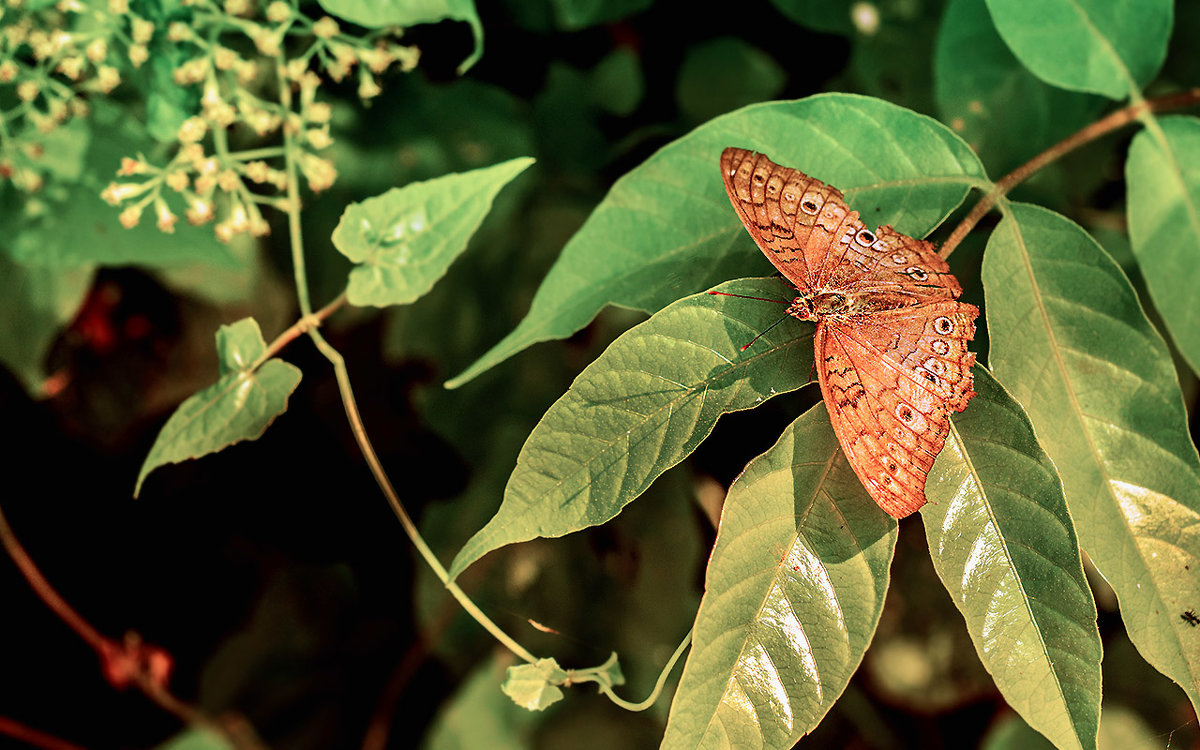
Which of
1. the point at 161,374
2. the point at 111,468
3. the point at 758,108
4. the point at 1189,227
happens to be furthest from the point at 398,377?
the point at 1189,227

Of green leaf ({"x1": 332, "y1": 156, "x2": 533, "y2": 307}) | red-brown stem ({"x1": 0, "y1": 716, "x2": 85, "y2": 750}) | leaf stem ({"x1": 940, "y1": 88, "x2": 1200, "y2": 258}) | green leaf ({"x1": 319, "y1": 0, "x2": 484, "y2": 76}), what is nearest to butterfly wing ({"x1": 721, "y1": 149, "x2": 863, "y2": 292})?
leaf stem ({"x1": 940, "y1": 88, "x2": 1200, "y2": 258})

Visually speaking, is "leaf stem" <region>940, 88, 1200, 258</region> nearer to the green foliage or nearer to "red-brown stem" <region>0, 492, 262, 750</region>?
the green foliage

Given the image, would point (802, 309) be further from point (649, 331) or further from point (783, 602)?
point (783, 602)

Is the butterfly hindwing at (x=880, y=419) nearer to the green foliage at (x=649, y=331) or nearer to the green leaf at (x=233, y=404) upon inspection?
the green foliage at (x=649, y=331)

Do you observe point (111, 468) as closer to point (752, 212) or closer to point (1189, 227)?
point (752, 212)

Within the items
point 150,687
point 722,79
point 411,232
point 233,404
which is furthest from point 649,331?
point 150,687

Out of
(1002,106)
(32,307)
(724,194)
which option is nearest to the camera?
(724,194)
